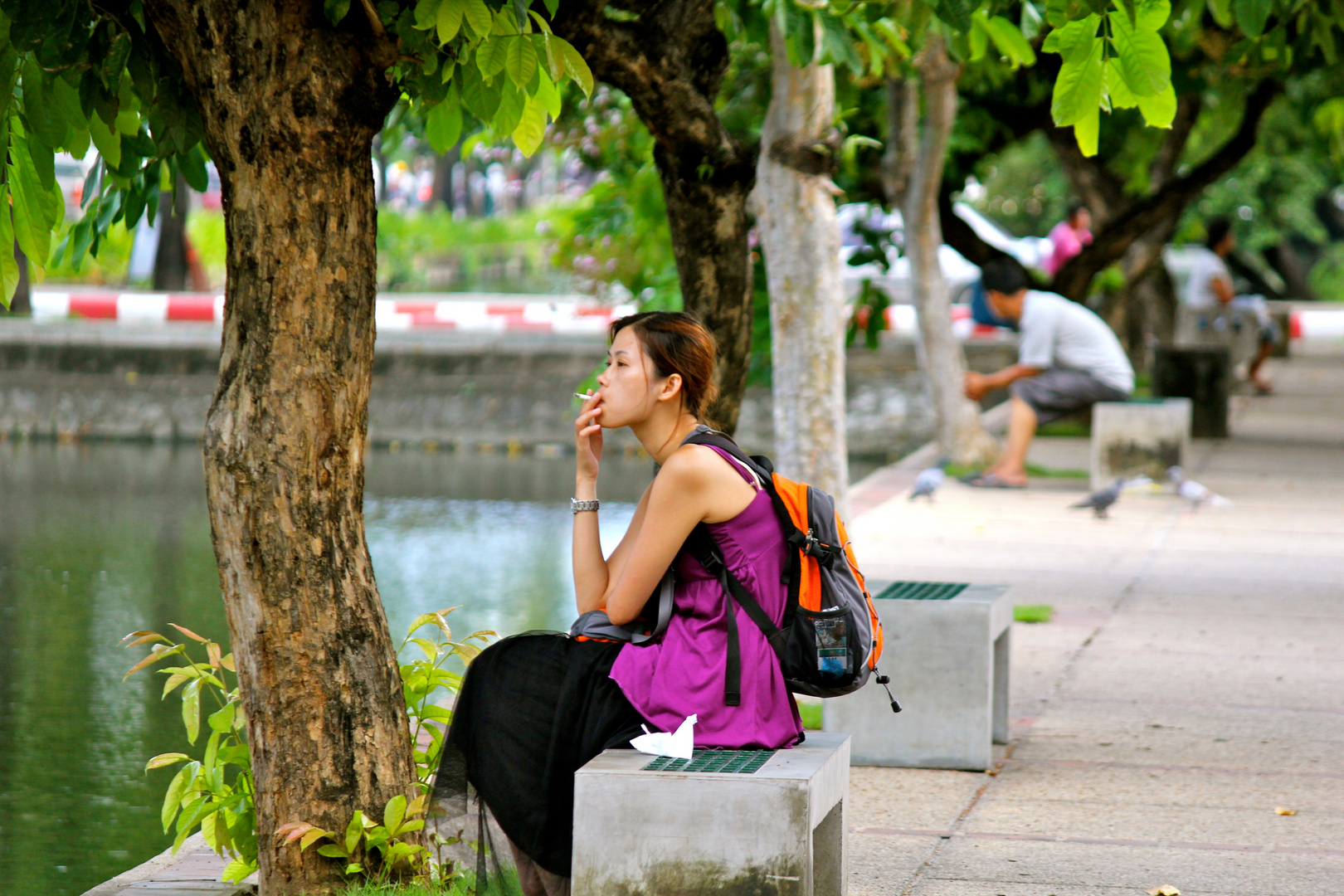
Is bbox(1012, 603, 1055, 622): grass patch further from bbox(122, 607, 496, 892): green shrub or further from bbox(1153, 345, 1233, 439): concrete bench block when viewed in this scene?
bbox(1153, 345, 1233, 439): concrete bench block

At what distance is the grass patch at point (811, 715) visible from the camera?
5742 millimetres

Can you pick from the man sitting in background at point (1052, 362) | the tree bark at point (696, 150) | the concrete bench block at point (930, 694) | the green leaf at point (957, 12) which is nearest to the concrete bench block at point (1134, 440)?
the man sitting in background at point (1052, 362)

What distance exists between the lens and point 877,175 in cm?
1325

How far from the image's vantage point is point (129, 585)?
32.0 feet

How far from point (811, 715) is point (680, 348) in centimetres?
251

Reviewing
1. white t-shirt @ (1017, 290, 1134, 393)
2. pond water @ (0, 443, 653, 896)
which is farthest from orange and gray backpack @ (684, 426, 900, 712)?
white t-shirt @ (1017, 290, 1134, 393)

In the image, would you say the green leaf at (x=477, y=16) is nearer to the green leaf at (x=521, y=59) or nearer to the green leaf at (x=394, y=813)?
the green leaf at (x=521, y=59)

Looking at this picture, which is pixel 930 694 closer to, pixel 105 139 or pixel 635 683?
pixel 635 683

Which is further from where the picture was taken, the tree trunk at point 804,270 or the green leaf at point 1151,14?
the tree trunk at point 804,270

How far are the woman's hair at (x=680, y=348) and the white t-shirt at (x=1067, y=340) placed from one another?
8347 millimetres

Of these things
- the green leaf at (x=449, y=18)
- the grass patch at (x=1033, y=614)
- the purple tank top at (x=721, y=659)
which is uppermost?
the green leaf at (x=449, y=18)

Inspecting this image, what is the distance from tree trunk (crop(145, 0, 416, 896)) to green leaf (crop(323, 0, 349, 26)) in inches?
4.0

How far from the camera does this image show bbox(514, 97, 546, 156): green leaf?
3.37m

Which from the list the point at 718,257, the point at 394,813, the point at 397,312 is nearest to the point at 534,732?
the point at 394,813
